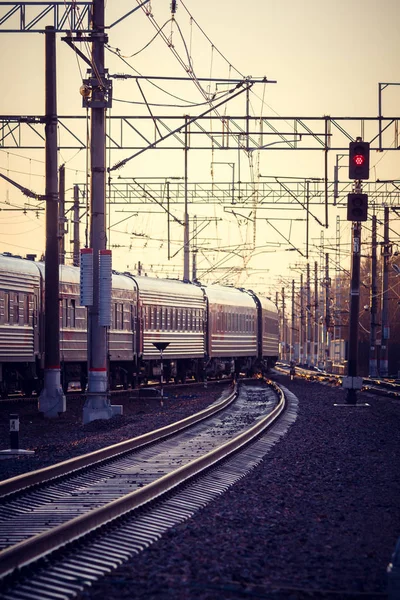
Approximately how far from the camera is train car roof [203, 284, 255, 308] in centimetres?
5038

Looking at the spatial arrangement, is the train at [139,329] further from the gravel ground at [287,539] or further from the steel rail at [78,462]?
the gravel ground at [287,539]

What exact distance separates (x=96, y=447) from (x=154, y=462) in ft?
7.87

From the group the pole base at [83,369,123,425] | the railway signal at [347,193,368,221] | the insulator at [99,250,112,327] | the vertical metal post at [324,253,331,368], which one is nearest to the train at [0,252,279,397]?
the pole base at [83,369,123,425]

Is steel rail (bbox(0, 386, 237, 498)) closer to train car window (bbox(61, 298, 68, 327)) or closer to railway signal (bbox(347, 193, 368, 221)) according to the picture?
railway signal (bbox(347, 193, 368, 221))

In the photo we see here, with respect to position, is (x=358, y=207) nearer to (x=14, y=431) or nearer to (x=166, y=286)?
(x=14, y=431)

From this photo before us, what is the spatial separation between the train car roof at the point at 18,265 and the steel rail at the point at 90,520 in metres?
14.4

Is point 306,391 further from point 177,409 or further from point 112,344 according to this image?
point 177,409

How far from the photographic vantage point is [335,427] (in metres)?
23.4

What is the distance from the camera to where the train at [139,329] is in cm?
3036

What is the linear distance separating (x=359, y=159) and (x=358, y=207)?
4.01 feet

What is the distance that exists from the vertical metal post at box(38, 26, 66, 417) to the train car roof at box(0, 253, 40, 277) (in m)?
3.24

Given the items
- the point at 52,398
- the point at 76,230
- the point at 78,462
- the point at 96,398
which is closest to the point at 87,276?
the point at 96,398

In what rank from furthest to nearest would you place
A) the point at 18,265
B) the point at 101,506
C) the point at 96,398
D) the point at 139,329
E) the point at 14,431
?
the point at 139,329, the point at 18,265, the point at 96,398, the point at 14,431, the point at 101,506

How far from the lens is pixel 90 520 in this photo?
9875 millimetres
